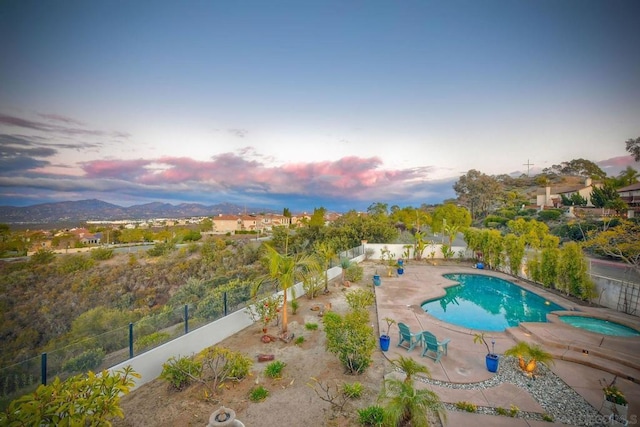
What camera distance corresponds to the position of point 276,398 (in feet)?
17.9

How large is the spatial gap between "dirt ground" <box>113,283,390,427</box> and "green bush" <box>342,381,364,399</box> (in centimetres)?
10

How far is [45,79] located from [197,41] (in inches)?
301

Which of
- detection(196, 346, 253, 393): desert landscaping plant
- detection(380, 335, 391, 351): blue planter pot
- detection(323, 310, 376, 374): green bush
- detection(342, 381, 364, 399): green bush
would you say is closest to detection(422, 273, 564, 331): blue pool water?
detection(380, 335, 391, 351): blue planter pot

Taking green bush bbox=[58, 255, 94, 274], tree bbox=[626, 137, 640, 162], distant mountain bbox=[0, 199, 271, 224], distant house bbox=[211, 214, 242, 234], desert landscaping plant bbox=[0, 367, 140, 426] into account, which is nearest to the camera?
desert landscaping plant bbox=[0, 367, 140, 426]

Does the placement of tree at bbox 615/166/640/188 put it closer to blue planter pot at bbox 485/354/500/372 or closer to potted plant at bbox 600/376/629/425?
blue planter pot at bbox 485/354/500/372

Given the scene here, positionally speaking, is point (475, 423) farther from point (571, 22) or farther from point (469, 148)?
point (469, 148)

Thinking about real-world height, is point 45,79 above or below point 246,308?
above

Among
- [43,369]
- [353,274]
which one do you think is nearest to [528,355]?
[353,274]

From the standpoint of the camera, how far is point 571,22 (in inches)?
447

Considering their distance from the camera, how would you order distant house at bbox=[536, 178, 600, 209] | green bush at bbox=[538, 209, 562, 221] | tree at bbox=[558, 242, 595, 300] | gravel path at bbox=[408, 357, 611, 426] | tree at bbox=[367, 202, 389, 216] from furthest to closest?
tree at bbox=[367, 202, 389, 216] < distant house at bbox=[536, 178, 600, 209] < green bush at bbox=[538, 209, 562, 221] < tree at bbox=[558, 242, 595, 300] < gravel path at bbox=[408, 357, 611, 426]

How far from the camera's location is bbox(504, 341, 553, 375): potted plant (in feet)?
19.8

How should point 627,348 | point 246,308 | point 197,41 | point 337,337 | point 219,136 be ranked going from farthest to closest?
point 219,136, point 197,41, point 246,308, point 627,348, point 337,337

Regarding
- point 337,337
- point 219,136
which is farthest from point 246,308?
point 219,136

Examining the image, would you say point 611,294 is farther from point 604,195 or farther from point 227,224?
point 227,224
